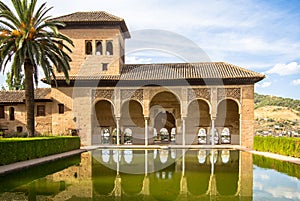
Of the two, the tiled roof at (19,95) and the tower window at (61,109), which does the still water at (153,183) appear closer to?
the tower window at (61,109)

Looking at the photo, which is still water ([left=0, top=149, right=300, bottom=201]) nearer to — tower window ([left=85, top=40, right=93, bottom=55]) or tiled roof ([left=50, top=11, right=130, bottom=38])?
tower window ([left=85, top=40, right=93, bottom=55])

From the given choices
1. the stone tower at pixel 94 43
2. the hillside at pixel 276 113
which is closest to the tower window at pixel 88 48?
the stone tower at pixel 94 43

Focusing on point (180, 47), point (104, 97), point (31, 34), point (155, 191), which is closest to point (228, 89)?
point (180, 47)

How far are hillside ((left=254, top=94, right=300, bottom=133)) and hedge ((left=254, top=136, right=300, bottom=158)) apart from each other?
29.0 meters

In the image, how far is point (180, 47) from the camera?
2636 centimetres

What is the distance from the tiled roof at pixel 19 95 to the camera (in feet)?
82.9

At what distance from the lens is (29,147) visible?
14.2 metres

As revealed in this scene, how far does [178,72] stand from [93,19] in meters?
7.85

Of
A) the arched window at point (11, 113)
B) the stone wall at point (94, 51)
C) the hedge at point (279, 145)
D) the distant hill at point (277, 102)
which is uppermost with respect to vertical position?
the stone wall at point (94, 51)

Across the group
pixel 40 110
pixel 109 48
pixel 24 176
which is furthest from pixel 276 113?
pixel 24 176

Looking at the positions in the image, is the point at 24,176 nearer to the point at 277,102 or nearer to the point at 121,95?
the point at 121,95

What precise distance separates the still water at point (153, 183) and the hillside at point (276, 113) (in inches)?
1536

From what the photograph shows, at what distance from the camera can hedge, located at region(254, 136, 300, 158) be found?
15.9 m

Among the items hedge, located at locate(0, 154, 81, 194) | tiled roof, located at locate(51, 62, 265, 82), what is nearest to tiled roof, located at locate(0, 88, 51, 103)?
tiled roof, located at locate(51, 62, 265, 82)
